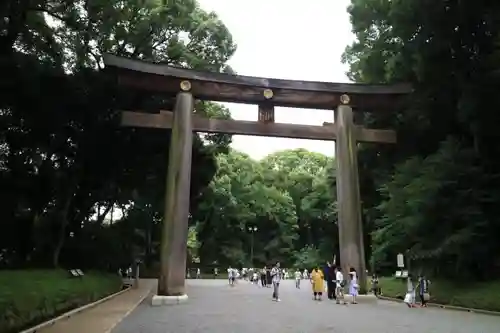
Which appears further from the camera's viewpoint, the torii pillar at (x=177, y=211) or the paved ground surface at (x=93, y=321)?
the torii pillar at (x=177, y=211)

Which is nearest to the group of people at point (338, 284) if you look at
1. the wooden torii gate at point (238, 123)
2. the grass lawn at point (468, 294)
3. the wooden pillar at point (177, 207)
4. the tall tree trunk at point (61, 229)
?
the wooden torii gate at point (238, 123)

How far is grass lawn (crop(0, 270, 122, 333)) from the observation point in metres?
10.1

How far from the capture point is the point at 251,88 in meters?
22.9

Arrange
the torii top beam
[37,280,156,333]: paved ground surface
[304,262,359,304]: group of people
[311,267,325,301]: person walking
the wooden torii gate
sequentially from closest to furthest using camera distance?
[37,280,156,333]: paved ground surface → the wooden torii gate → [304,262,359,304]: group of people → the torii top beam → [311,267,325,301]: person walking

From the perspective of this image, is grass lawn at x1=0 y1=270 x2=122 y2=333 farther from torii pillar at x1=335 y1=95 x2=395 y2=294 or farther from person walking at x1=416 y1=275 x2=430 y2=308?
person walking at x1=416 y1=275 x2=430 y2=308

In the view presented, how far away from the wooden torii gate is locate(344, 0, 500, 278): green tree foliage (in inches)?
66.0

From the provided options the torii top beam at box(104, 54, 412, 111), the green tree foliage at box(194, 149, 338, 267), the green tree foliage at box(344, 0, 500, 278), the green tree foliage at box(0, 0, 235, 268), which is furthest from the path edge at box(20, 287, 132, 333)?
the green tree foliage at box(194, 149, 338, 267)

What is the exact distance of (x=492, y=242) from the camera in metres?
19.0

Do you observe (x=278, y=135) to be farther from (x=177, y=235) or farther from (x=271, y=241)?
(x=271, y=241)

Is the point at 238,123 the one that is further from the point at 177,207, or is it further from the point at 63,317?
the point at 63,317

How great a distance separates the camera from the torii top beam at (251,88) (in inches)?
849

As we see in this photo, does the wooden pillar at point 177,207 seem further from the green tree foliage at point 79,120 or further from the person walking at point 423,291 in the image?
the person walking at point 423,291

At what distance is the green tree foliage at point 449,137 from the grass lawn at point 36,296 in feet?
37.7

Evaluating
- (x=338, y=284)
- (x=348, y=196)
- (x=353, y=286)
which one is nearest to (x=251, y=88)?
(x=348, y=196)
